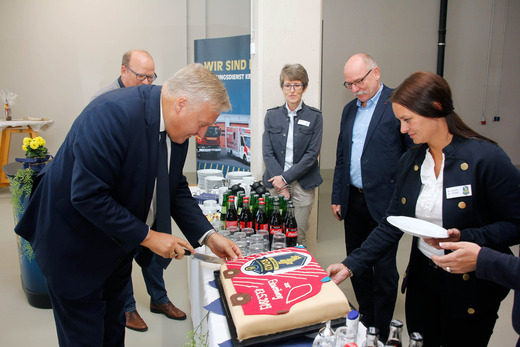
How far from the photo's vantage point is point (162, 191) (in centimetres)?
148

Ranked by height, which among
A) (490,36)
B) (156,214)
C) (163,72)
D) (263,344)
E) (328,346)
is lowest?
(263,344)

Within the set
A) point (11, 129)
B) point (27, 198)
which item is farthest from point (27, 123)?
point (27, 198)

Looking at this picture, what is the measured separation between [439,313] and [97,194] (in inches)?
55.2

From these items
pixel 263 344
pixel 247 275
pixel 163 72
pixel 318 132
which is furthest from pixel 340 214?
pixel 163 72

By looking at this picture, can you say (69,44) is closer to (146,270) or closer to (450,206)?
(146,270)

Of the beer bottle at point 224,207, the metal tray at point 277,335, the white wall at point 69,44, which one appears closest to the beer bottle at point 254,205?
the beer bottle at point 224,207

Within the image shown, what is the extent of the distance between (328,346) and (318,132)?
221 cm

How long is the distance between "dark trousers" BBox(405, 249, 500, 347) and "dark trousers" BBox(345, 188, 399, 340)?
0.73 meters

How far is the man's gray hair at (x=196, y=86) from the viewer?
136 centimetres

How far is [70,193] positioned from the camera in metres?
1.36

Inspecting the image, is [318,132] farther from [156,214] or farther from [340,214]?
[156,214]

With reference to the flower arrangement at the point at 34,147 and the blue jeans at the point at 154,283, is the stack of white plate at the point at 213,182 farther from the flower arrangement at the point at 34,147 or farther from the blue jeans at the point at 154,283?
the flower arrangement at the point at 34,147

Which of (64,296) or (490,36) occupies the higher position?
(490,36)

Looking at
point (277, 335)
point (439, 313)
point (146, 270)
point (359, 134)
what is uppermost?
point (359, 134)
